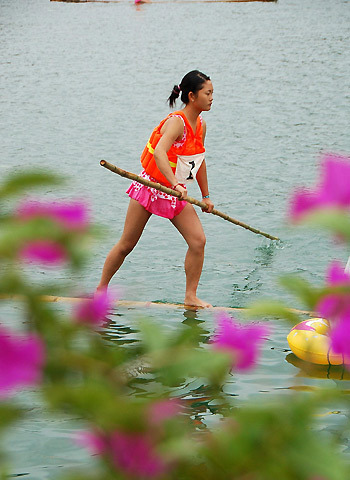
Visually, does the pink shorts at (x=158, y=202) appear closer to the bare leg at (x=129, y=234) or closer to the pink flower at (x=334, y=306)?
the bare leg at (x=129, y=234)

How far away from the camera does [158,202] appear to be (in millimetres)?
6184

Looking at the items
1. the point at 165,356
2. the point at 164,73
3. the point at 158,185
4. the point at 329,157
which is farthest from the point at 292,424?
the point at 164,73

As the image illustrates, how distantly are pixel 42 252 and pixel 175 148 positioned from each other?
5306 mm

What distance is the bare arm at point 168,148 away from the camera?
596cm

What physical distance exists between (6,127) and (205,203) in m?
9.99

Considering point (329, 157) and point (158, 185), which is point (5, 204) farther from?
point (158, 185)

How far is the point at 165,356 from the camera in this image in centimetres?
107

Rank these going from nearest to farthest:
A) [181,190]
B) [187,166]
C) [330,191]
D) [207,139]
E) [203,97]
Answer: [330,191]
[181,190]
[203,97]
[187,166]
[207,139]

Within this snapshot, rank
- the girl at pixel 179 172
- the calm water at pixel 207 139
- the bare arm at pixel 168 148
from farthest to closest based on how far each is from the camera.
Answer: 1. the girl at pixel 179 172
2. the bare arm at pixel 168 148
3. the calm water at pixel 207 139

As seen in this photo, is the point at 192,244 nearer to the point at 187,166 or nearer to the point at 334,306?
the point at 187,166

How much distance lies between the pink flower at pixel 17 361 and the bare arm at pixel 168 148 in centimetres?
506

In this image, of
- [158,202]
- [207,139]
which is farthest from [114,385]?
[207,139]

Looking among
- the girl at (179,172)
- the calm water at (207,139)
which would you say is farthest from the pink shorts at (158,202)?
the calm water at (207,139)

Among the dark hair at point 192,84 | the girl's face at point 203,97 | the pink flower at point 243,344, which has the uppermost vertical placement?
the dark hair at point 192,84
